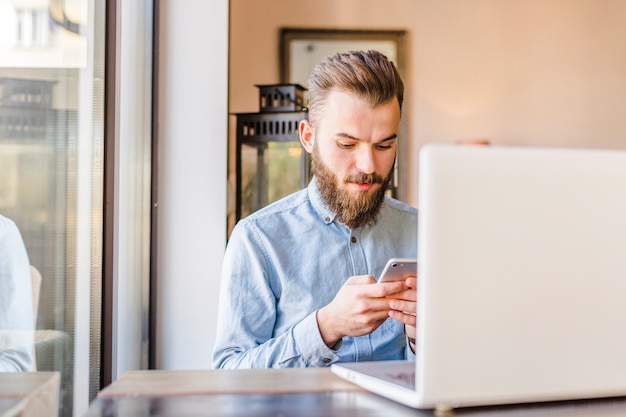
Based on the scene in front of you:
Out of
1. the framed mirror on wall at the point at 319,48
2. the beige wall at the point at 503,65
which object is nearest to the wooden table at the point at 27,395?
the framed mirror on wall at the point at 319,48

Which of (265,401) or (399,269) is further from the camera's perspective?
(399,269)

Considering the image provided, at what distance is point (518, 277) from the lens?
34.8 inches

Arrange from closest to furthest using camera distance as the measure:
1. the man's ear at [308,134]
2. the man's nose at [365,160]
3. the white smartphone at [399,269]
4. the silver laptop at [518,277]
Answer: the silver laptop at [518,277] < the white smartphone at [399,269] < the man's nose at [365,160] < the man's ear at [308,134]

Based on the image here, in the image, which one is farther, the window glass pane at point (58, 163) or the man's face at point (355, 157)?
the man's face at point (355, 157)

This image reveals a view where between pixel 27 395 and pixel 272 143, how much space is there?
7.33 feet

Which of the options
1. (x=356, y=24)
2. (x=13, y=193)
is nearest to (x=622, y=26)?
(x=356, y=24)

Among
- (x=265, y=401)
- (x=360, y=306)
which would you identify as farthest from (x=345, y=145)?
(x=265, y=401)

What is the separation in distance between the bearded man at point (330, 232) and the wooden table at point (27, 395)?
53 centimetres

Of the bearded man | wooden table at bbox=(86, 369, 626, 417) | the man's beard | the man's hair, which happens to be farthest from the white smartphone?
the man's hair

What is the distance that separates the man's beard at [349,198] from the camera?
1.75 metres

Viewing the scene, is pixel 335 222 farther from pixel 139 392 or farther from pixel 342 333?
→ pixel 139 392

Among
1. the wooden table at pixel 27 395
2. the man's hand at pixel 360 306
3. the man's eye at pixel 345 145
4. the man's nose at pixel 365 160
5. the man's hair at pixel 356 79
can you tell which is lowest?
the wooden table at pixel 27 395

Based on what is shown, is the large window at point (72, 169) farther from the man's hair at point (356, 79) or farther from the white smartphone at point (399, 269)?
the white smartphone at point (399, 269)

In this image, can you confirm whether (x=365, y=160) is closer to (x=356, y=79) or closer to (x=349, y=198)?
(x=349, y=198)
